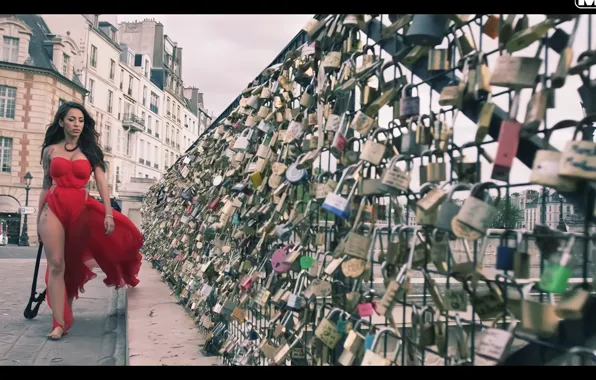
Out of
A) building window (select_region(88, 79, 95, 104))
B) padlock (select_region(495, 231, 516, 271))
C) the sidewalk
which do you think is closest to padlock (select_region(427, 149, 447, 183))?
padlock (select_region(495, 231, 516, 271))

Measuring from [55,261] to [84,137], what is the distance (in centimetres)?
92

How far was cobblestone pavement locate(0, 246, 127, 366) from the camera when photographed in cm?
305

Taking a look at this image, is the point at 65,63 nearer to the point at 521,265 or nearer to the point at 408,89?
the point at 408,89

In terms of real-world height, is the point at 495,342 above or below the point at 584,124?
below

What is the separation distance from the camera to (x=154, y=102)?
4238 cm

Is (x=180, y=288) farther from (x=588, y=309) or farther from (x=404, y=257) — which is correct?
(x=588, y=309)

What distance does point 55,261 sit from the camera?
338 cm

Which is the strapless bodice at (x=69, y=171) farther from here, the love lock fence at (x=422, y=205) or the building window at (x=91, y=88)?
the building window at (x=91, y=88)

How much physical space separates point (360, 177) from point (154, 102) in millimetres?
43139

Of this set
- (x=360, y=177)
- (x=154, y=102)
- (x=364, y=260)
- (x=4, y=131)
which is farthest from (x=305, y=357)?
(x=154, y=102)

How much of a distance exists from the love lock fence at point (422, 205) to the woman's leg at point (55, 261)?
5.24 ft

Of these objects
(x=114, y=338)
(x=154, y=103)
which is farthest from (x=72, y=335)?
(x=154, y=103)

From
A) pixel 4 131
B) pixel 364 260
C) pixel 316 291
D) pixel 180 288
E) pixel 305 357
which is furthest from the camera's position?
pixel 4 131

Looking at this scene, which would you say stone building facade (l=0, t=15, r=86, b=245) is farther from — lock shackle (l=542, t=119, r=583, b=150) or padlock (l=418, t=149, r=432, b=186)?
lock shackle (l=542, t=119, r=583, b=150)
